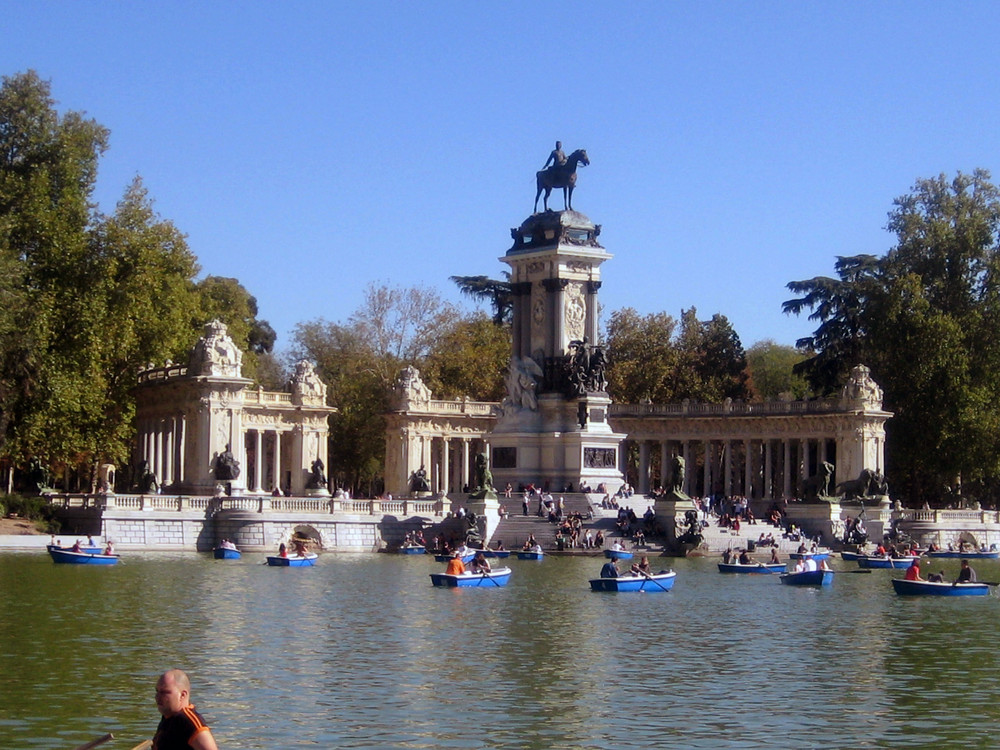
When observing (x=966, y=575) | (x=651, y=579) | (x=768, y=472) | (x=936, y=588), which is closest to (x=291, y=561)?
(x=651, y=579)

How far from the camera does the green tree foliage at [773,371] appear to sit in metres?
122

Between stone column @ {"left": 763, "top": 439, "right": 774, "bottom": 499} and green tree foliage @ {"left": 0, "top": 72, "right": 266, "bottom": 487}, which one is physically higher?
green tree foliage @ {"left": 0, "top": 72, "right": 266, "bottom": 487}

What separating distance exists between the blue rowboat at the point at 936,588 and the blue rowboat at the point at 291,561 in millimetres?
19135

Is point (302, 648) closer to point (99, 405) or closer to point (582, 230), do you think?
point (99, 405)

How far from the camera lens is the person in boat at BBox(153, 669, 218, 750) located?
13781mm

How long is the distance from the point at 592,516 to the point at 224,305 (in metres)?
43.0

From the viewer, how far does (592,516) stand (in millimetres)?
68000

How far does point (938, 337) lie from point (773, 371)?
4965cm

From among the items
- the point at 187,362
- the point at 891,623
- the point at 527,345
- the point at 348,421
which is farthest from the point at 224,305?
the point at 891,623

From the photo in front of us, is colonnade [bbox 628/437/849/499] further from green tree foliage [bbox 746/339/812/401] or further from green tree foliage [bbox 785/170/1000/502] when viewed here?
green tree foliage [bbox 746/339/812/401]

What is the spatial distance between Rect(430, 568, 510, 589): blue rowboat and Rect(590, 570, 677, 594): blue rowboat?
2846 millimetres

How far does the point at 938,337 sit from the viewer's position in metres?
83.1

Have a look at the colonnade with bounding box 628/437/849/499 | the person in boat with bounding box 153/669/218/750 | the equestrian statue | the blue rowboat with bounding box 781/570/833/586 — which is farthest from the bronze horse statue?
the person in boat with bounding box 153/669/218/750

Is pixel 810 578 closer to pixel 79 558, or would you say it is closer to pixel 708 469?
pixel 79 558
